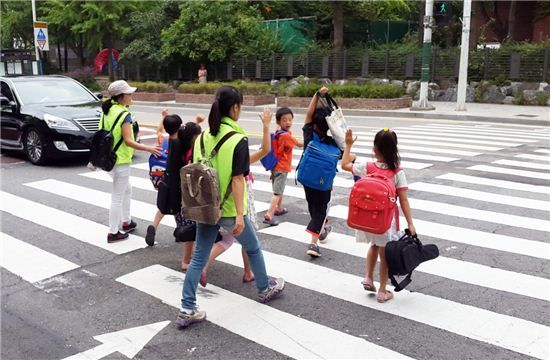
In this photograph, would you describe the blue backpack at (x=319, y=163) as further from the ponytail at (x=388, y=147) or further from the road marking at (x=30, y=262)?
the road marking at (x=30, y=262)

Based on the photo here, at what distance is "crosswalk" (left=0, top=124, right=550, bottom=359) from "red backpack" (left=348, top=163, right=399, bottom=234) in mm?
741

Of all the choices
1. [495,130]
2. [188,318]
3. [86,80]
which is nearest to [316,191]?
[188,318]

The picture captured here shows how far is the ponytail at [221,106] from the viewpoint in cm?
440

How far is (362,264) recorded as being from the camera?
6.05m

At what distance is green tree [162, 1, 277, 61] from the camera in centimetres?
3372

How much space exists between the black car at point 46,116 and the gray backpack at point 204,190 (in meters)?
7.66

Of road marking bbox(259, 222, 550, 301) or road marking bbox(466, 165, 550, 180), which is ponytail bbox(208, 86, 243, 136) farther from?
road marking bbox(466, 165, 550, 180)

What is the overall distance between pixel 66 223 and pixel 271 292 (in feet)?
12.4

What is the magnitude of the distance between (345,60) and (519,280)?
86.1 feet

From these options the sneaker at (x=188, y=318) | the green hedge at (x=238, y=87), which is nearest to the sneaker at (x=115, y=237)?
the sneaker at (x=188, y=318)

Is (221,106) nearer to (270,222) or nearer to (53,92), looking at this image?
(270,222)

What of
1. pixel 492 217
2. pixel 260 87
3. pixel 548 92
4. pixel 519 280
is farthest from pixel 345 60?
pixel 519 280

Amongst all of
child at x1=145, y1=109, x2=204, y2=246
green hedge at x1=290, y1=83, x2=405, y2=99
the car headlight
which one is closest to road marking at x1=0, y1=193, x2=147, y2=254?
child at x1=145, y1=109, x2=204, y2=246

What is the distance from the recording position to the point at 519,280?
18.2ft
